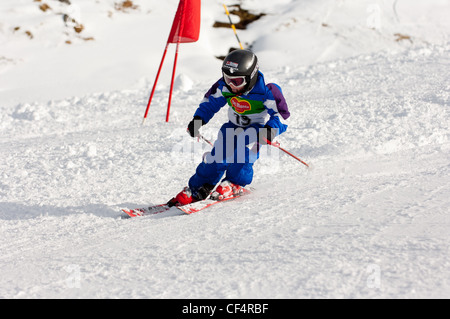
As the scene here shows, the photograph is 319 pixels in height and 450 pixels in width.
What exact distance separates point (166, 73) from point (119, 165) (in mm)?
5867

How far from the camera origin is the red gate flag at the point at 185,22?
7113 mm

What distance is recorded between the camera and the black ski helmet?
4.22 meters

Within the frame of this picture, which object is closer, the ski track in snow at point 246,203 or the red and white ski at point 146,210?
the ski track in snow at point 246,203

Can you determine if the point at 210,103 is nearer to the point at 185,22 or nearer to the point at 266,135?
the point at 266,135

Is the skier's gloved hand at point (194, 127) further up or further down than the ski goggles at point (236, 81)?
further down

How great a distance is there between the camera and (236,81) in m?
4.33

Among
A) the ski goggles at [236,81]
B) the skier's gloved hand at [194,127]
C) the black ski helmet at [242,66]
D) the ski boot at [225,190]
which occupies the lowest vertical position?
the ski boot at [225,190]

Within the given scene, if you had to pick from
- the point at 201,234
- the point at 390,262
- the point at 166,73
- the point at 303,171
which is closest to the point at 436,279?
the point at 390,262

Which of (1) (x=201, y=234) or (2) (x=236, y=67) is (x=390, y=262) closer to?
(1) (x=201, y=234)

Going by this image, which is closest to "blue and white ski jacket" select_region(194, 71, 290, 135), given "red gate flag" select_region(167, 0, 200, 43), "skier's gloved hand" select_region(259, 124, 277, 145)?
"skier's gloved hand" select_region(259, 124, 277, 145)

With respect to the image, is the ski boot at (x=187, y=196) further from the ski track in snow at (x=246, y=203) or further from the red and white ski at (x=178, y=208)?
the ski track in snow at (x=246, y=203)

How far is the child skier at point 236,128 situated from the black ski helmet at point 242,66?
0.01m

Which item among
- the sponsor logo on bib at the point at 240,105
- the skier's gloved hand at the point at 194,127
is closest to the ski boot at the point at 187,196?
the skier's gloved hand at the point at 194,127
